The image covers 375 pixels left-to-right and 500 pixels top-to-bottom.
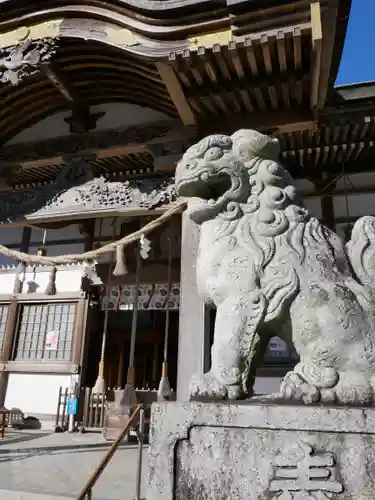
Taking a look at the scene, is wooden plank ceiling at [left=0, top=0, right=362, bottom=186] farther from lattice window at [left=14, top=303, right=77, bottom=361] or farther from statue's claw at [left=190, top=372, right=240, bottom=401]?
lattice window at [left=14, top=303, right=77, bottom=361]

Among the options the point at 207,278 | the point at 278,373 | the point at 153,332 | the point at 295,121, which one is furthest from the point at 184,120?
the point at 153,332

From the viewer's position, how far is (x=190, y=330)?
4828mm

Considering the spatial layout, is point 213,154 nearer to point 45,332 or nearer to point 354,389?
point 354,389

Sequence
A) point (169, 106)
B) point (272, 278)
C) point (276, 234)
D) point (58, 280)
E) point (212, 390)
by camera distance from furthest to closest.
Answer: point (58, 280) → point (169, 106) → point (276, 234) → point (272, 278) → point (212, 390)

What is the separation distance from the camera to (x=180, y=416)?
2020 mm

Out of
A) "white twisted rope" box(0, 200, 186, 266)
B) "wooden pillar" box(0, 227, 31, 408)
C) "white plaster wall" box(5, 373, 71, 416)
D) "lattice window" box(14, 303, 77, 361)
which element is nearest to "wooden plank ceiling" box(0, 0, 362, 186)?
"white twisted rope" box(0, 200, 186, 266)

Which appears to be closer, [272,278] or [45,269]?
[272,278]

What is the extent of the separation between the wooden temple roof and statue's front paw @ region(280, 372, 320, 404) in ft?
10.6

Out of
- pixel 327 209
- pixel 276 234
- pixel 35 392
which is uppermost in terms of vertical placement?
pixel 327 209

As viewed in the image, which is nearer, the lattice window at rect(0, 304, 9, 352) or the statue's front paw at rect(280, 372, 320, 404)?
the statue's front paw at rect(280, 372, 320, 404)

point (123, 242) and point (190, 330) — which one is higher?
point (123, 242)

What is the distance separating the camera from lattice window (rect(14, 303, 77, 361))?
10203 millimetres

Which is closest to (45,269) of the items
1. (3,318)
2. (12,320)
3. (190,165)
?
(12,320)

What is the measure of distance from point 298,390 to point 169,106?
4.54 meters
